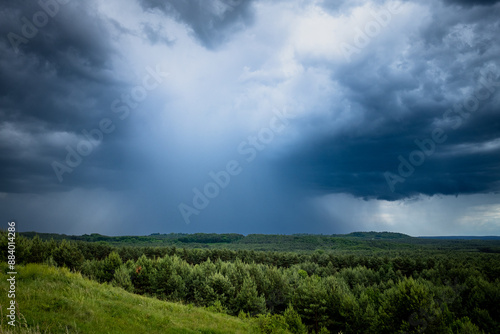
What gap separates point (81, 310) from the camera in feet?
54.7

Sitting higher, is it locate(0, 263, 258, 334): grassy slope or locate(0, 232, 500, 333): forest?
locate(0, 263, 258, 334): grassy slope

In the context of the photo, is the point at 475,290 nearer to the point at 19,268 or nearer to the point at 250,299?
the point at 250,299

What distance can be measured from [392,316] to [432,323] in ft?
14.4

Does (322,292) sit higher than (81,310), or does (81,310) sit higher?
(81,310)

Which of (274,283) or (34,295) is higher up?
(34,295)

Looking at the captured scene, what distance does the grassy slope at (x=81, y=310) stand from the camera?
48.0 ft

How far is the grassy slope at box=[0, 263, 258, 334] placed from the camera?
14638mm

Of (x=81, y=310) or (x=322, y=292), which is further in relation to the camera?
(x=322, y=292)

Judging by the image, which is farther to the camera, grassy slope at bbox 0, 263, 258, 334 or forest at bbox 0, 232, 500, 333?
forest at bbox 0, 232, 500, 333

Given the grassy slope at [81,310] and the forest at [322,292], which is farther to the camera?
the forest at [322,292]

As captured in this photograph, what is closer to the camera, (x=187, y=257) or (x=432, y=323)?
(x=432, y=323)

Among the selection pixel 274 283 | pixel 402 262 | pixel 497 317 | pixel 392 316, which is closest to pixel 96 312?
pixel 392 316

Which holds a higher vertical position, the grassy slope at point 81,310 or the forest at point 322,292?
the grassy slope at point 81,310

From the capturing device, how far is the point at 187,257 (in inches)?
3706
